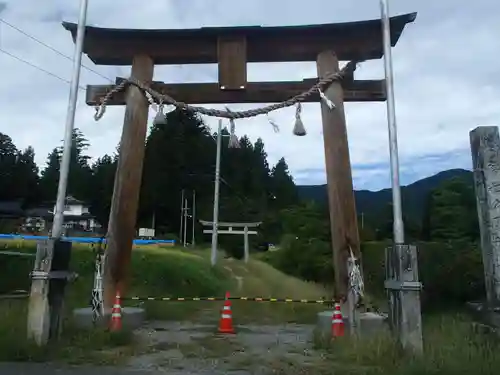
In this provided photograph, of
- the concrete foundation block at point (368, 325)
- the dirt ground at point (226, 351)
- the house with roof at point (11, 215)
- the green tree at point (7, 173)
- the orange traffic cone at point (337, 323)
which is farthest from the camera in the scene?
the green tree at point (7, 173)

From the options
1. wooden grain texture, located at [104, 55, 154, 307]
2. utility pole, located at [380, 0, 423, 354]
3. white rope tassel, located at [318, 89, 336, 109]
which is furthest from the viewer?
wooden grain texture, located at [104, 55, 154, 307]

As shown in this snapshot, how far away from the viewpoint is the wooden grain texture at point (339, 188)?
8984 millimetres

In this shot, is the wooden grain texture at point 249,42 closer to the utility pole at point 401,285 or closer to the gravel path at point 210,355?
the utility pole at point 401,285

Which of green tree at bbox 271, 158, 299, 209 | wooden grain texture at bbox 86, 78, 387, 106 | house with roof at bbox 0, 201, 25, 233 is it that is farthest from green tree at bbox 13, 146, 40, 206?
wooden grain texture at bbox 86, 78, 387, 106

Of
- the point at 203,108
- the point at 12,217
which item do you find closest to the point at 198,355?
the point at 203,108

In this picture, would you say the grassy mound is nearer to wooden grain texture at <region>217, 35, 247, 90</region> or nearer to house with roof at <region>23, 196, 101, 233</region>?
wooden grain texture at <region>217, 35, 247, 90</region>

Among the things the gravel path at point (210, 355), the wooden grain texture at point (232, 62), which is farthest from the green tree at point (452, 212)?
the wooden grain texture at point (232, 62)

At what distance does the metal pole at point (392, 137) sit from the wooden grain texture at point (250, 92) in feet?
4.06

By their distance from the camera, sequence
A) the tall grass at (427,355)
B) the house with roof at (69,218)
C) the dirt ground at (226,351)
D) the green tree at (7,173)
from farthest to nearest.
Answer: the green tree at (7,173) < the house with roof at (69,218) < the dirt ground at (226,351) < the tall grass at (427,355)

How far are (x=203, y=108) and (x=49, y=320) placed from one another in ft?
14.9

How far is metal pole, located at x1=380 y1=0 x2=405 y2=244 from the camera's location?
756 cm

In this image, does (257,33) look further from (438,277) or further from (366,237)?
(366,237)

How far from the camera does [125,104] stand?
10.2 metres

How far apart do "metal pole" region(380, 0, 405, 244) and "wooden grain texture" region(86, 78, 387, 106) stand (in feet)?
4.06
